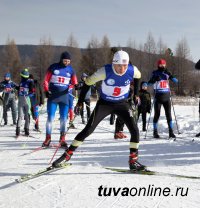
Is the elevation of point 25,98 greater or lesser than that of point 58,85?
lesser

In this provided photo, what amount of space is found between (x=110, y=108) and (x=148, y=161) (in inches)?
64.1

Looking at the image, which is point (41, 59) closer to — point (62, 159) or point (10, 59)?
point (10, 59)

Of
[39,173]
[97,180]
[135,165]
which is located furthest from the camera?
[135,165]

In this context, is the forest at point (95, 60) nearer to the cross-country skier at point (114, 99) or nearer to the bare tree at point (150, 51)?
the bare tree at point (150, 51)

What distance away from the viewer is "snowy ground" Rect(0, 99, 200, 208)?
12.4 feet

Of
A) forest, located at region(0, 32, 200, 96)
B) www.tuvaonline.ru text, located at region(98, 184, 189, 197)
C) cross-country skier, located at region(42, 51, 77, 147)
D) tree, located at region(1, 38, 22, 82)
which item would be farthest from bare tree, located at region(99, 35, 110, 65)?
www.tuvaonline.ru text, located at region(98, 184, 189, 197)

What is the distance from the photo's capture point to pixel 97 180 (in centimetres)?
468

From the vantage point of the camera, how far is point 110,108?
536 centimetres

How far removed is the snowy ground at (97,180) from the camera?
3789 millimetres

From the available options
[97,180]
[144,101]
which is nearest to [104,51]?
[144,101]

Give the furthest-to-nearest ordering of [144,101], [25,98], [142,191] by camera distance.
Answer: [144,101]
[25,98]
[142,191]

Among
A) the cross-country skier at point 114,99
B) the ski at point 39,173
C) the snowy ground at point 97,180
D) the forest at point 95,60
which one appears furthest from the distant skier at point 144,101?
the forest at point 95,60

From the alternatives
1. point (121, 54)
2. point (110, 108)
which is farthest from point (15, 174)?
point (121, 54)

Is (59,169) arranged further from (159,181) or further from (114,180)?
(159,181)
